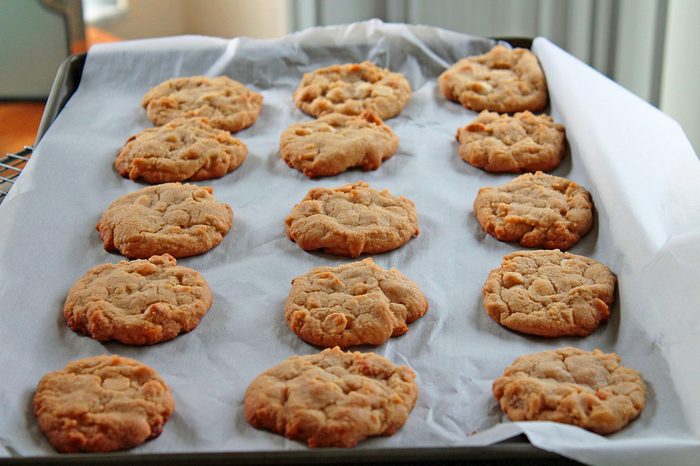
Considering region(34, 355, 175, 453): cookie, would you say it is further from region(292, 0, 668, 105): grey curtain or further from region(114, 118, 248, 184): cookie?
region(292, 0, 668, 105): grey curtain

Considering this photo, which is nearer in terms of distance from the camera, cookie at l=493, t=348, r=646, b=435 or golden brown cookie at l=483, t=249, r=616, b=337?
cookie at l=493, t=348, r=646, b=435

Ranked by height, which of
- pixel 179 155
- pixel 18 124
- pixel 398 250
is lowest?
pixel 18 124

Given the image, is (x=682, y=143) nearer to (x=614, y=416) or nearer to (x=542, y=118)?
(x=542, y=118)

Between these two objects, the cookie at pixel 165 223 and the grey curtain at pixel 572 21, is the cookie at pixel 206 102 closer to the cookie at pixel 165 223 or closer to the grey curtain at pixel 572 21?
the cookie at pixel 165 223

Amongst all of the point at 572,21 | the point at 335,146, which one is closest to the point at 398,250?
the point at 335,146

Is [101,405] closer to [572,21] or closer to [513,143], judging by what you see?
[513,143]

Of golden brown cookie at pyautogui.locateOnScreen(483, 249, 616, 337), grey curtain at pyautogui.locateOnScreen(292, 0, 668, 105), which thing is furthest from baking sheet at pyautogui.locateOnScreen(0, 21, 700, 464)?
grey curtain at pyautogui.locateOnScreen(292, 0, 668, 105)

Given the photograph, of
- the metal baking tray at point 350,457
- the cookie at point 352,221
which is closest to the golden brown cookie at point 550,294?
the cookie at point 352,221
